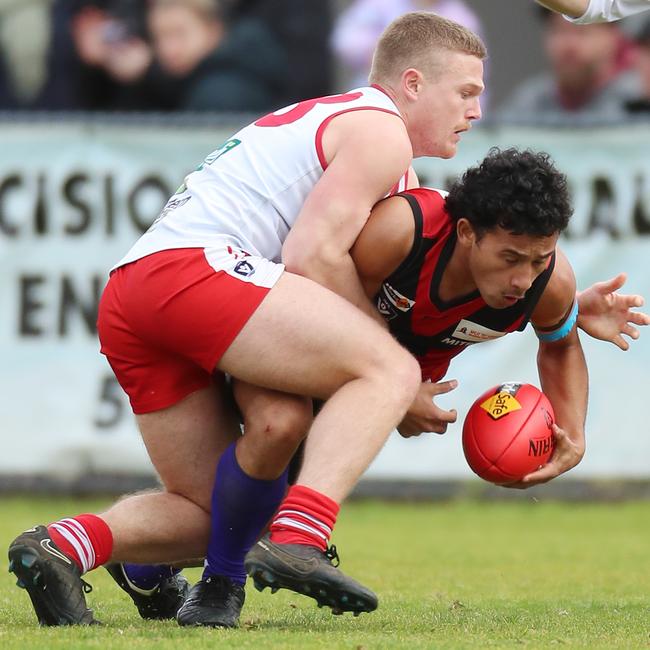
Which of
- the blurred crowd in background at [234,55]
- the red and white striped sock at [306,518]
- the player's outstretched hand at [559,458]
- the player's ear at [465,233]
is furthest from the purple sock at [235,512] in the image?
the blurred crowd in background at [234,55]

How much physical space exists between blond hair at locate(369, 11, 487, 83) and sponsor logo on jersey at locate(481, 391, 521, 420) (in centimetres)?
117

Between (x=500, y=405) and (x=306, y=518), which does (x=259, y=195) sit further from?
(x=500, y=405)

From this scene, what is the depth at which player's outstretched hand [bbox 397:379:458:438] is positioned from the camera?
4.88 m

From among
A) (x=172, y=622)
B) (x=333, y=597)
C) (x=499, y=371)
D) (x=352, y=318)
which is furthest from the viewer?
(x=499, y=371)

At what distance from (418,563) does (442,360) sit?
7.13ft

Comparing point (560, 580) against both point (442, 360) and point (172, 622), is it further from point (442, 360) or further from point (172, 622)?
point (172, 622)

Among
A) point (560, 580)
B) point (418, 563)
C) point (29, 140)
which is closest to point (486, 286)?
point (560, 580)

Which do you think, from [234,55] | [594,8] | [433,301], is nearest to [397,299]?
[433,301]

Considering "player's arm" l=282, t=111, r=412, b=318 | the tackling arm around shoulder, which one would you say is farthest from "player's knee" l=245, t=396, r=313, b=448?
the tackling arm around shoulder

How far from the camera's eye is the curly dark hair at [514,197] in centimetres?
475

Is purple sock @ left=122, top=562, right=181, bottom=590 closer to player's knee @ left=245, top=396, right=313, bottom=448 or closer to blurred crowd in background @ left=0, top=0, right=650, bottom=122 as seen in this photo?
player's knee @ left=245, top=396, right=313, bottom=448

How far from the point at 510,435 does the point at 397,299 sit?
0.63m

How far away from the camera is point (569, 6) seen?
5340mm

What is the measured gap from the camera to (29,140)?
32.2ft
